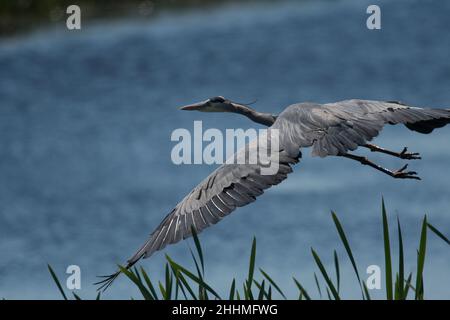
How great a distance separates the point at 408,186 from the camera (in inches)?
529

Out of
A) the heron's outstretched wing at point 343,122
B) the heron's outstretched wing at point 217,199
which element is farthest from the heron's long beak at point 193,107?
the heron's outstretched wing at point 217,199

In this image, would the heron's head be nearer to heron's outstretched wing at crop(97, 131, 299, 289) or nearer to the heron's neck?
the heron's neck

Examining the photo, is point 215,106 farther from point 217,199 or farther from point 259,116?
point 217,199

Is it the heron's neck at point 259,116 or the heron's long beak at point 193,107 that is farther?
the heron's long beak at point 193,107

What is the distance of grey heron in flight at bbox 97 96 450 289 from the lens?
619 cm

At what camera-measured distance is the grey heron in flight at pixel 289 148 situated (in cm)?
619

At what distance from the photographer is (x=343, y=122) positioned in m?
6.66

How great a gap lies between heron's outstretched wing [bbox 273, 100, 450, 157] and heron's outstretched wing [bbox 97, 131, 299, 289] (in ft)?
0.75

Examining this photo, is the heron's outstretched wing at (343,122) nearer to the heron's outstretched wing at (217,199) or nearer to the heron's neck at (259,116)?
the heron's outstretched wing at (217,199)

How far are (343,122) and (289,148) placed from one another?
46 centimetres

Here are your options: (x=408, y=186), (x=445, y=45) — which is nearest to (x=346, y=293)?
(x=408, y=186)

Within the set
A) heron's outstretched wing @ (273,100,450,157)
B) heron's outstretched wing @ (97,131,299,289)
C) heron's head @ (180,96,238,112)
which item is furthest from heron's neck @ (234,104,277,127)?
heron's outstretched wing @ (97,131,299,289)

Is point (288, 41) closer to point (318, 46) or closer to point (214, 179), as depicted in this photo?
point (318, 46)

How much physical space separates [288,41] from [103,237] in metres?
6.59
